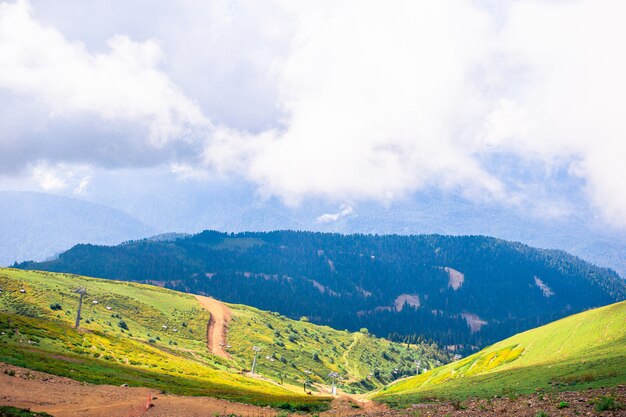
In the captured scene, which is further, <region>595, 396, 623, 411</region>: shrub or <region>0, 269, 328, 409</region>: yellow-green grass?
<region>0, 269, 328, 409</region>: yellow-green grass

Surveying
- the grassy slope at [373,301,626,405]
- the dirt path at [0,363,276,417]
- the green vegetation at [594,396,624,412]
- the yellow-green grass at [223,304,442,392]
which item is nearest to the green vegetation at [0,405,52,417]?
the dirt path at [0,363,276,417]

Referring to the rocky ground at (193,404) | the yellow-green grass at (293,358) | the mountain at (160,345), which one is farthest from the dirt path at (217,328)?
the rocky ground at (193,404)

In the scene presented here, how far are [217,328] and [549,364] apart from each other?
11923 cm

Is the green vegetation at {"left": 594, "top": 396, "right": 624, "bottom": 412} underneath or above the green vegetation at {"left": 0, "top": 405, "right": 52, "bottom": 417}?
above

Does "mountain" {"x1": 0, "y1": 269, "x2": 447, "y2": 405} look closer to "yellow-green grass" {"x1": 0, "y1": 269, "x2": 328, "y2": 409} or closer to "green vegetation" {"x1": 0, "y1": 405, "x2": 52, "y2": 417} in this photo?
"yellow-green grass" {"x1": 0, "y1": 269, "x2": 328, "y2": 409}

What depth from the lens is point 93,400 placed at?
148 ft

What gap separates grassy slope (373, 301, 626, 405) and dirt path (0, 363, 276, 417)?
1912 centimetres

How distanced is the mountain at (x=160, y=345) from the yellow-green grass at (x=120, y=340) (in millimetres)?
285

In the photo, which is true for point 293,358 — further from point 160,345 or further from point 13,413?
point 13,413

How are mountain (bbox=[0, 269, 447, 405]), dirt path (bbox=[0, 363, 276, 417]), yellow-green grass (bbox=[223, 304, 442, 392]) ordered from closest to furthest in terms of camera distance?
1. dirt path (bbox=[0, 363, 276, 417])
2. mountain (bbox=[0, 269, 447, 405])
3. yellow-green grass (bbox=[223, 304, 442, 392])

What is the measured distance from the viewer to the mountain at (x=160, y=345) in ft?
197

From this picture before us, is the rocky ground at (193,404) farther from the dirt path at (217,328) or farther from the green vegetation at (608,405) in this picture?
the dirt path at (217,328)

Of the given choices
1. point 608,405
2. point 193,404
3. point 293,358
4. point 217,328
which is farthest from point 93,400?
point 217,328

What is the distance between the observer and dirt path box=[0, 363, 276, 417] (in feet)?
134
